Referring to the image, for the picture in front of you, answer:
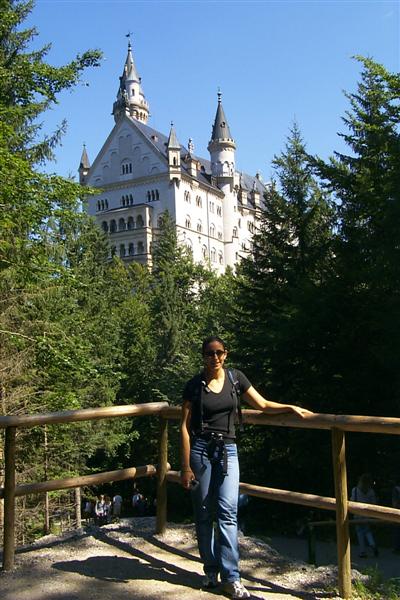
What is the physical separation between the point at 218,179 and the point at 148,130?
13.5 metres

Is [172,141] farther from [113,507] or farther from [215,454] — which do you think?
[215,454]

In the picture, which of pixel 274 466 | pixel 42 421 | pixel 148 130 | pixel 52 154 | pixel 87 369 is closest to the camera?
pixel 42 421

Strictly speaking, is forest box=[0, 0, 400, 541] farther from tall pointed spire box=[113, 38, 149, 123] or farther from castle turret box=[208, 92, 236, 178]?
tall pointed spire box=[113, 38, 149, 123]

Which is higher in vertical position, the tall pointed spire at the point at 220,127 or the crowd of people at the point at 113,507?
the tall pointed spire at the point at 220,127

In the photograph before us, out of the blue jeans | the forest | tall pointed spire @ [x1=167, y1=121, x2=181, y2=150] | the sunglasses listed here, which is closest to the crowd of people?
the forest

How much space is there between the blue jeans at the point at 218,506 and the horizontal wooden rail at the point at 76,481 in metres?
1.29

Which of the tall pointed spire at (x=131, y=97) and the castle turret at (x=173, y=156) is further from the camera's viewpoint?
the tall pointed spire at (x=131, y=97)

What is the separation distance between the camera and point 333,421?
4.39m

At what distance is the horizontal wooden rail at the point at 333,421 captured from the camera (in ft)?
13.4

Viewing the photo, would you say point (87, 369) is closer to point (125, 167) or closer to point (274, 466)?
point (274, 466)

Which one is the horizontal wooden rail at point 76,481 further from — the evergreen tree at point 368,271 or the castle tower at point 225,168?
the castle tower at point 225,168

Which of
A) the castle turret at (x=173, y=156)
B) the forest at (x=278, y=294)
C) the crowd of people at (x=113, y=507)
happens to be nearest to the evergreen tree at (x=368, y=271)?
the forest at (x=278, y=294)

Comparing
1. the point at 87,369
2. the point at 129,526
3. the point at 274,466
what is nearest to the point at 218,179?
the point at 274,466

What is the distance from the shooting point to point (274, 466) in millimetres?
20734
